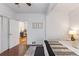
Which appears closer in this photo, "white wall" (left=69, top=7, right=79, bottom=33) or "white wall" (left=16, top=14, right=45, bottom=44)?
"white wall" (left=69, top=7, right=79, bottom=33)

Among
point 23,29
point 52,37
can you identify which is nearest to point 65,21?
point 52,37

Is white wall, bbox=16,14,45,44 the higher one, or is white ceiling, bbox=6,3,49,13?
white ceiling, bbox=6,3,49,13

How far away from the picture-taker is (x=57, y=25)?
8.59 meters

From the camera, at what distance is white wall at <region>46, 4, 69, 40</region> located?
852 centimetres

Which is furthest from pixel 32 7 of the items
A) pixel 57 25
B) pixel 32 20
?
pixel 57 25

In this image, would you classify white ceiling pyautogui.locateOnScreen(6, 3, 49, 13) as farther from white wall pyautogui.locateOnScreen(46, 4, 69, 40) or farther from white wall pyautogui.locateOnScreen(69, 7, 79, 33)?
white wall pyautogui.locateOnScreen(69, 7, 79, 33)

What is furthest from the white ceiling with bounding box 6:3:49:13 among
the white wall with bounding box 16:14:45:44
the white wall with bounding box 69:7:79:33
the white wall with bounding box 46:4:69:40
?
the white wall with bounding box 69:7:79:33

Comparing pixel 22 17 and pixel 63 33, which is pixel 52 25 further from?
pixel 22 17

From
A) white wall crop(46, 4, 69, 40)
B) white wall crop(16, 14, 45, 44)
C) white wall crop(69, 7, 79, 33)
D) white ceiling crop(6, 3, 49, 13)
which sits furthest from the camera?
white wall crop(16, 14, 45, 44)

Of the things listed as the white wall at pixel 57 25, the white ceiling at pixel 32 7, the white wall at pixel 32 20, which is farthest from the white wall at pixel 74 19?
the white wall at pixel 32 20

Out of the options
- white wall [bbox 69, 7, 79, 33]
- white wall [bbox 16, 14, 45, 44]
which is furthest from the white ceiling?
white wall [bbox 69, 7, 79, 33]

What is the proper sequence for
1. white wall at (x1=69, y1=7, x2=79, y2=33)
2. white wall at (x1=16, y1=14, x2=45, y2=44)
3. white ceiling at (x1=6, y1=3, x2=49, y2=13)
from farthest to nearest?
white wall at (x1=16, y1=14, x2=45, y2=44), white wall at (x1=69, y1=7, x2=79, y2=33), white ceiling at (x1=6, y1=3, x2=49, y2=13)

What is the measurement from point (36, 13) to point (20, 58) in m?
7.07

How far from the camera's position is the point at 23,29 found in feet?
47.3
